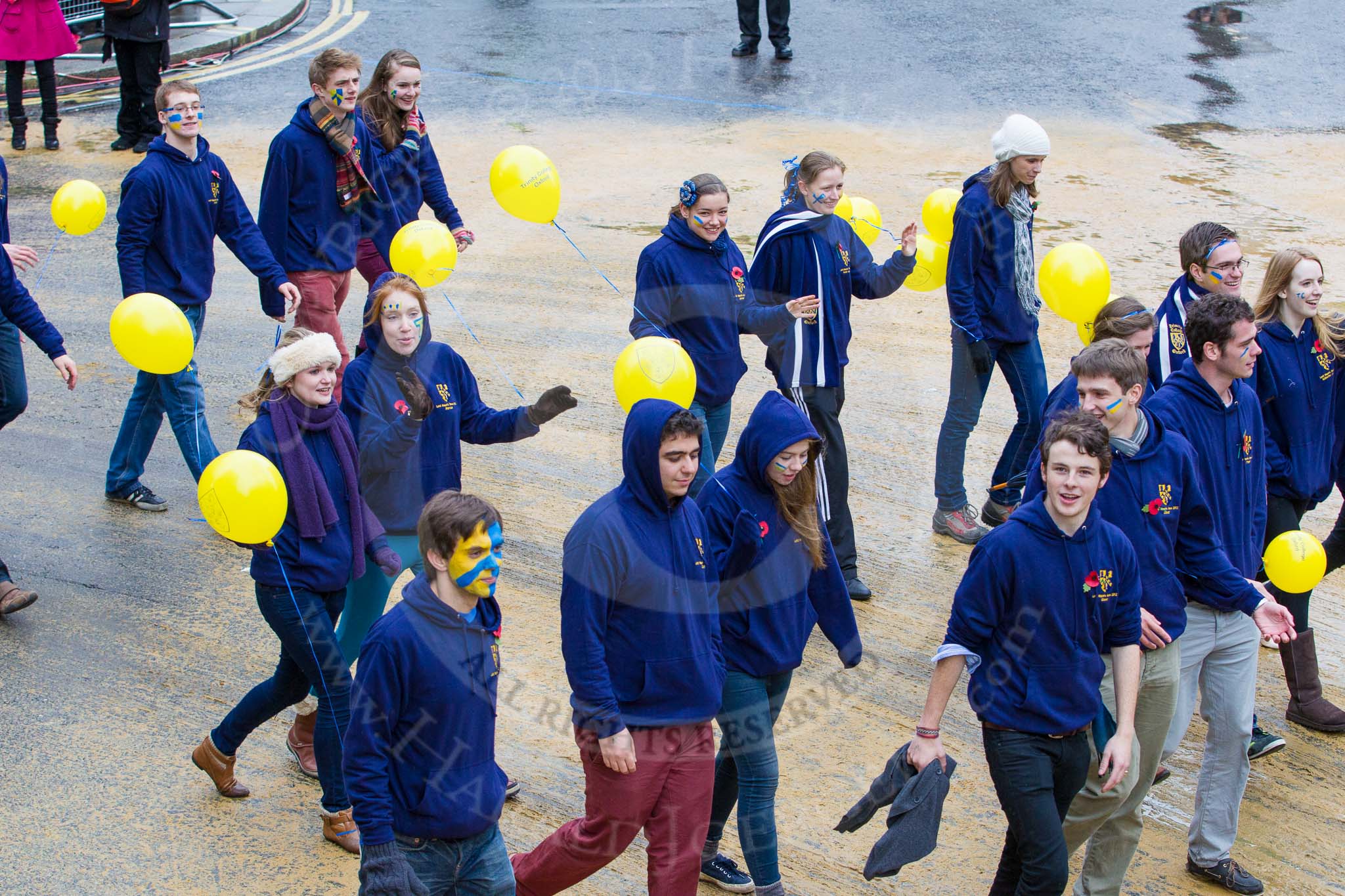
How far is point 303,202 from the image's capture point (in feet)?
23.1

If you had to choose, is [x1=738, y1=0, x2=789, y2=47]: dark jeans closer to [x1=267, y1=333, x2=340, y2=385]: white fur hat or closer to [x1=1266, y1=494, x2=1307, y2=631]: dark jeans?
[x1=1266, y1=494, x2=1307, y2=631]: dark jeans

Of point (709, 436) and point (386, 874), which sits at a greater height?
point (709, 436)

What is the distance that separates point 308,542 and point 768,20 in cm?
1280

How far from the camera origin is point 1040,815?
4.04 meters

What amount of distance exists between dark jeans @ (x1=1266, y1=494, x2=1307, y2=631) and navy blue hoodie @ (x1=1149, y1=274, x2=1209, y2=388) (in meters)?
0.72

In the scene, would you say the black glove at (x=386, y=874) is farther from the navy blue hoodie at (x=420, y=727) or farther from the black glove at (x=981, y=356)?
the black glove at (x=981, y=356)

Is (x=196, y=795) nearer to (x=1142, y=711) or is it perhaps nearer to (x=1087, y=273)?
(x=1142, y=711)

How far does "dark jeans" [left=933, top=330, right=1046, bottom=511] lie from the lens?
7004mm

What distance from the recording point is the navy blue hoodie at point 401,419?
16.7 ft

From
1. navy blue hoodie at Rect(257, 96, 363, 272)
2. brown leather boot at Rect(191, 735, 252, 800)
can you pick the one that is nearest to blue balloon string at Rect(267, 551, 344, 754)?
brown leather boot at Rect(191, 735, 252, 800)

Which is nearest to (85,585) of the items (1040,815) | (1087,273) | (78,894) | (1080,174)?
(78,894)

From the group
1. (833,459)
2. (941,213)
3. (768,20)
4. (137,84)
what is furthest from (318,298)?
(768,20)

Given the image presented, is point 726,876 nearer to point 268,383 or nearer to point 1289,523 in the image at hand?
point 268,383

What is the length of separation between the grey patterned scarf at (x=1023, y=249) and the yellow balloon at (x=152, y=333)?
4056 millimetres
